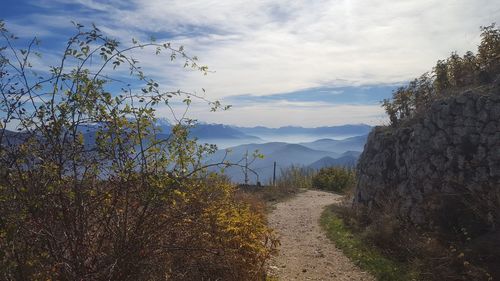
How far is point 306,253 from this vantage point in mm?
12172

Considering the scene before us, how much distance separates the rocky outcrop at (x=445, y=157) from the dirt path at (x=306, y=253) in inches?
88.7

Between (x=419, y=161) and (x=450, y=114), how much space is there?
4.86 ft

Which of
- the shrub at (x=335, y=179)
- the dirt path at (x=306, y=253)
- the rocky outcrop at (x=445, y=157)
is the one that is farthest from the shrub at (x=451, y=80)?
the shrub at (x=335, y=179)

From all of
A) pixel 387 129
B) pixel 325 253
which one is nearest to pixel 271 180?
pixel 387 129

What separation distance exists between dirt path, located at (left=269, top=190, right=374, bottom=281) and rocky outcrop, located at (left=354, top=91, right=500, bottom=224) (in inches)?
88.7

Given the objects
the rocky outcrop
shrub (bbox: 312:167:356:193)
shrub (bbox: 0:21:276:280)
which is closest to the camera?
shrub (bbox: 0:21:276:280)

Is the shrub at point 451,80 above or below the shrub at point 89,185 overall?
above

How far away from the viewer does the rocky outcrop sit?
10023 mm

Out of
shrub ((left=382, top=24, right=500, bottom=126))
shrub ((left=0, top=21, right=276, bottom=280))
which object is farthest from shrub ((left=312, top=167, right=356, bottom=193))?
shrub ((left=0, top=21, right=276, bottom=280))

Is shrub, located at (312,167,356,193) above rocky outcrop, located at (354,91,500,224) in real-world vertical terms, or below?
below

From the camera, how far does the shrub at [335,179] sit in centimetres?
3062

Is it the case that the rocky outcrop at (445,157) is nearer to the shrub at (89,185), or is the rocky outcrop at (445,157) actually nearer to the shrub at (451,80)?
the shrub at (451,80)

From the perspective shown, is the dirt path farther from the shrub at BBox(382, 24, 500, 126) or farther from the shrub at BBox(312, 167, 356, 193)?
the shrub at BBox(312, 167, 356, 193)

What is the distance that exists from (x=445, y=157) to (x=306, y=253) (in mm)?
4539
